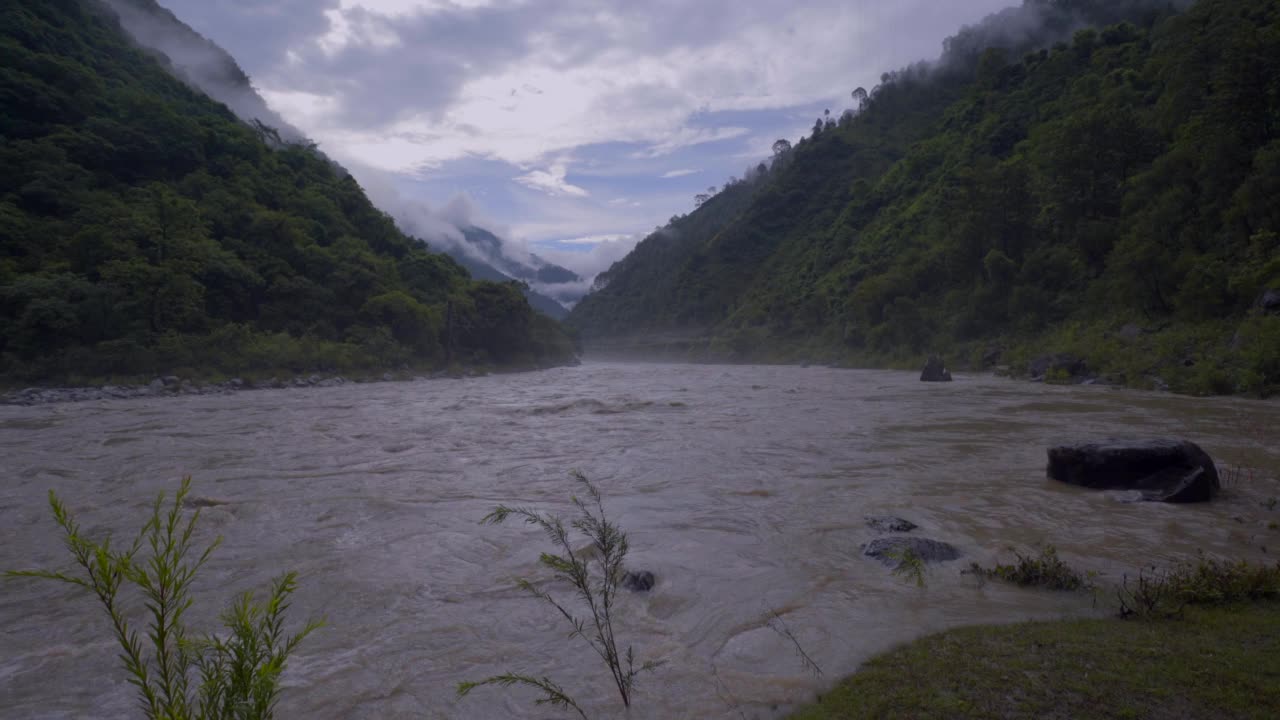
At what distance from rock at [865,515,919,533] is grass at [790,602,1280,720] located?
220 cm

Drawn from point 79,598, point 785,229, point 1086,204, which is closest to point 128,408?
point 79,598

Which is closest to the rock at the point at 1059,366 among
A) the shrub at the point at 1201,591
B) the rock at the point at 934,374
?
the rock at the point at 934,374

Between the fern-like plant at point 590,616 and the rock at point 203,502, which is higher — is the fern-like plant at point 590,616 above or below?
above

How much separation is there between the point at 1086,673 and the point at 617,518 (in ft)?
14.7

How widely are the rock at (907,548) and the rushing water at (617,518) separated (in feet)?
0.57

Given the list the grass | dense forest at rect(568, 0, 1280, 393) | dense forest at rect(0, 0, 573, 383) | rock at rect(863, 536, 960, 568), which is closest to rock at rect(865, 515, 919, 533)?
rock at rect(863, 536, 960, 568)

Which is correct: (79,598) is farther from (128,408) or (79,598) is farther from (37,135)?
(37,135)

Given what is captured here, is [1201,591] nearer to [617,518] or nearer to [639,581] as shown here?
[639,581]

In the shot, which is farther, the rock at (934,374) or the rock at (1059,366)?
the rock at (934,374)

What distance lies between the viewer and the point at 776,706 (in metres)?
2.84

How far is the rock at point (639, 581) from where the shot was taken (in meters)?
4.47

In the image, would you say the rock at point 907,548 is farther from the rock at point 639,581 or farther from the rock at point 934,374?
the rock at point 934,374

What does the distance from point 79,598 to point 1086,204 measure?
39.9 metres

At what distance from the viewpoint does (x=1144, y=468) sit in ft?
21.6
